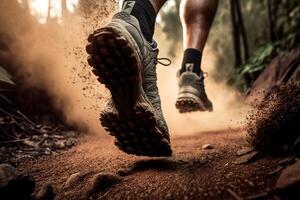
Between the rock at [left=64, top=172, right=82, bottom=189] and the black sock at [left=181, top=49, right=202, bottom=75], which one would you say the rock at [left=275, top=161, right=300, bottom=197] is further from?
the black sock at [left=181, top=49, right=202, bottom=75]

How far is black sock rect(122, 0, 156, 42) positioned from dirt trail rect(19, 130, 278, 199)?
2.12 ft

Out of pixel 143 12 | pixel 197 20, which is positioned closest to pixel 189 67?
pixel 197 20

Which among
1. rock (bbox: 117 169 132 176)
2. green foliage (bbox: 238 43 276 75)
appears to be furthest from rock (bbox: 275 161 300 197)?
green foliage (bbox: 238 43 276 75)

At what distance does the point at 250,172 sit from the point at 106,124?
671 mm

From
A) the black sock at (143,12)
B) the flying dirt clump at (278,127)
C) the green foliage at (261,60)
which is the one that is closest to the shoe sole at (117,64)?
the black sock at (143,12)

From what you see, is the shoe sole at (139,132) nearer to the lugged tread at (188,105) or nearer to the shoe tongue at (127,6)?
the shoe tongue at (127,6)

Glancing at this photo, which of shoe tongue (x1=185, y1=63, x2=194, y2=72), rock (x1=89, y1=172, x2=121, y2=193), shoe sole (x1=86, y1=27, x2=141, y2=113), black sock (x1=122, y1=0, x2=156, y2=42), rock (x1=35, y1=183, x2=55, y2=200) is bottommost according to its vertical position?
rock (x1=35, y1=183, x2=55, y2=200)

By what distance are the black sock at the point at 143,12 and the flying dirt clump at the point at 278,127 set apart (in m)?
0.67

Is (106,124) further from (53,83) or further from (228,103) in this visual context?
(228,103)

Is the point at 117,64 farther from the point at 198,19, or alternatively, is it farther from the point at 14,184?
the point at 198,19

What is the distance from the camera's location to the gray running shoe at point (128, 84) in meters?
1.35

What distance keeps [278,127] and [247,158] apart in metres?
0.19

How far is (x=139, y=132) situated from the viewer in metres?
1.46

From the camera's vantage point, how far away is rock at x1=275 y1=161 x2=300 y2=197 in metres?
0.93
